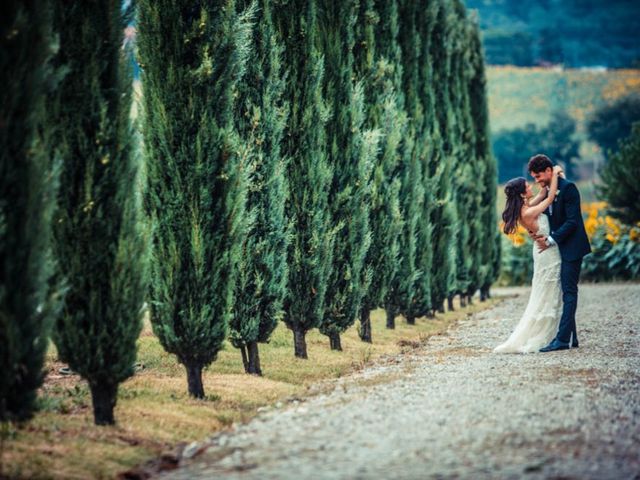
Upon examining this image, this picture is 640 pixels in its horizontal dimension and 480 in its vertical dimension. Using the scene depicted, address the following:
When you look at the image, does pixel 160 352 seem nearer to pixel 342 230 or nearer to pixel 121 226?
pixel 342 230

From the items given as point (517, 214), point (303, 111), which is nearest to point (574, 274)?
point (517, 214)

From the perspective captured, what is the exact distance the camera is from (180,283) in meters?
8.67

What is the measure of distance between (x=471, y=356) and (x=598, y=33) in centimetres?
13708

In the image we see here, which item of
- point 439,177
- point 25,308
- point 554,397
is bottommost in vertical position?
point 554,397

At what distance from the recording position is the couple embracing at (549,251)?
40.9ft

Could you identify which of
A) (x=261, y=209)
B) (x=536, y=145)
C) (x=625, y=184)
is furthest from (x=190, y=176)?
(x=536, y=145)

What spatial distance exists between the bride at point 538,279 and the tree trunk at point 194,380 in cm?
541

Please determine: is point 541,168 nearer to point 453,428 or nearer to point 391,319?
point 391,319

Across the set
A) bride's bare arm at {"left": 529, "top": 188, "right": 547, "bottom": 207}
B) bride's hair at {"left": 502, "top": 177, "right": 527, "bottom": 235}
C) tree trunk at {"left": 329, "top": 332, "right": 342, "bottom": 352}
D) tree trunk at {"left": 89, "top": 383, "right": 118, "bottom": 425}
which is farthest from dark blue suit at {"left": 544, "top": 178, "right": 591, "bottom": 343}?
tree trunk at {"left": 89, "top": 383, "right": 118, "bottom": 425}

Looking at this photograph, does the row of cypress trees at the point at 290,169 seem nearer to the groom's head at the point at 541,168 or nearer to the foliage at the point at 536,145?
the groom's head at the point at 541,168

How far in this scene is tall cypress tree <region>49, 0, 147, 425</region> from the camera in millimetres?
7371

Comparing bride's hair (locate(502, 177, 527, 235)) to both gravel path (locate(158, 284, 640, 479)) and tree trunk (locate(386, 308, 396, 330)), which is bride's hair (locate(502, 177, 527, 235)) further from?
tree trunk (locate(386, 308, 396, 330))

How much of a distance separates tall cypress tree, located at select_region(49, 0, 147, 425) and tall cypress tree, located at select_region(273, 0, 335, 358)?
496cm

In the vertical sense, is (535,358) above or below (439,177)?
below
